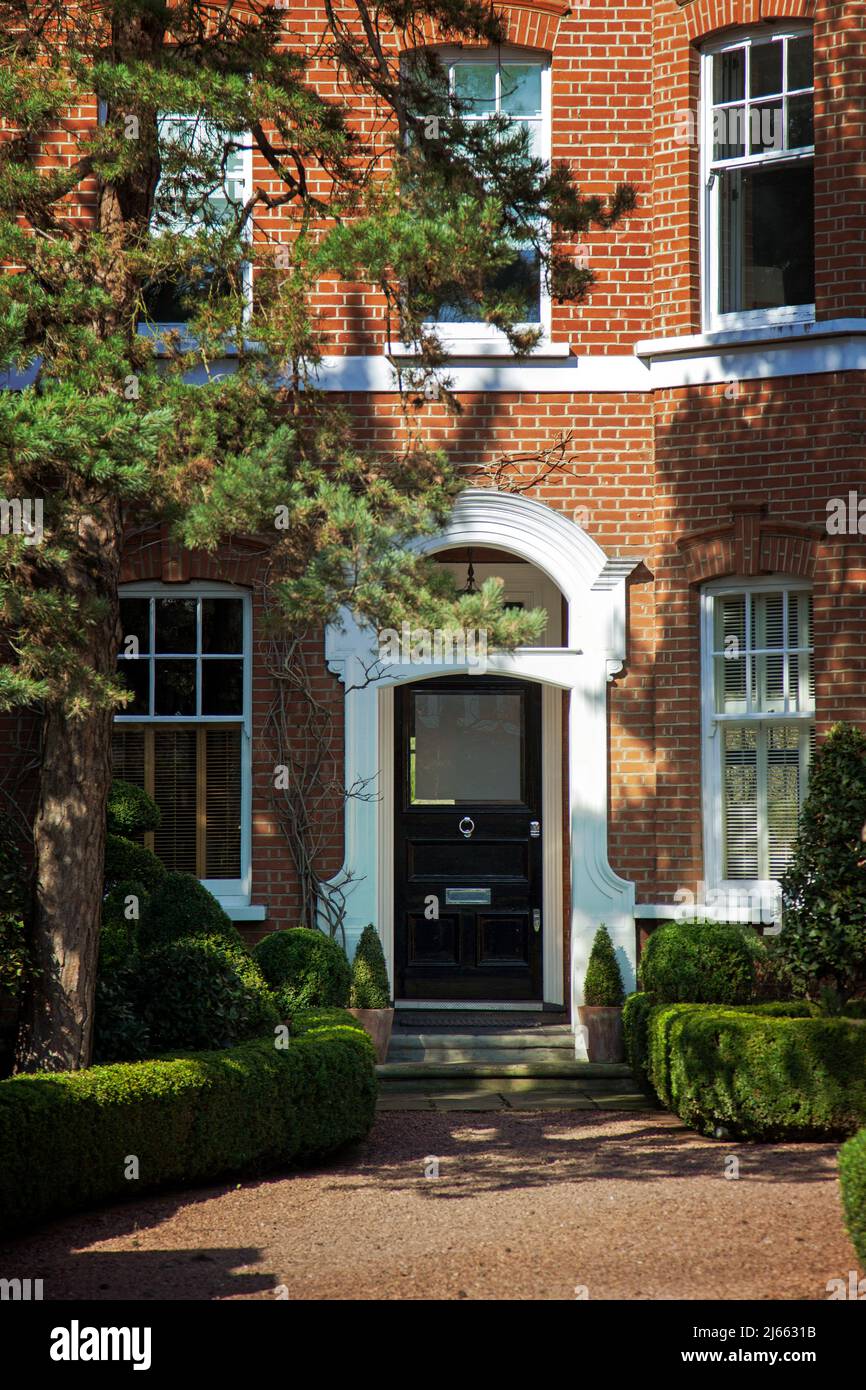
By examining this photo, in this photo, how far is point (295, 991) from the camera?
9500 mm

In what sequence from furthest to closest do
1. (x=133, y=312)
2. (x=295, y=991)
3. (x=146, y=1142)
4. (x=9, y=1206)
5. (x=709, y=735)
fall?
(x=709, y=735)
(x=295, y=991)
(x=133, y=312)
(x=146, y=1142)
(x=9, y=1206)

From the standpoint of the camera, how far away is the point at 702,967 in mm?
→ 9617

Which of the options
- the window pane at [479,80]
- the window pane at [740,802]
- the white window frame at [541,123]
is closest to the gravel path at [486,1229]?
the window pane at [740,802]

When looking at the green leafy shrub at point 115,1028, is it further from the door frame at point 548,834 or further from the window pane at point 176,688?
the door frame at point 548,834

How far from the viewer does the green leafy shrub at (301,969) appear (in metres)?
9.51

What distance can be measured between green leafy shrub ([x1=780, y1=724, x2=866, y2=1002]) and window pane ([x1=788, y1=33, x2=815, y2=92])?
15.2 feet

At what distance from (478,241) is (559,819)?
6072 millimetres

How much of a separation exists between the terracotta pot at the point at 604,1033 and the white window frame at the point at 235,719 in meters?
2.55

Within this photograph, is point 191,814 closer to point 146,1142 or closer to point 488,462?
point 488,462

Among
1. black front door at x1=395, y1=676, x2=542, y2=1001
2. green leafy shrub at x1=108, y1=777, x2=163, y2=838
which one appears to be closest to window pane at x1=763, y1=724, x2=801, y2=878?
black front door at x1=395, y1=676, x2=542, y2=1001

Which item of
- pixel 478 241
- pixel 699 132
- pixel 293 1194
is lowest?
pixel 293 1194

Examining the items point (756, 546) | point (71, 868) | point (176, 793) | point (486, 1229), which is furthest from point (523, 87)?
point (486, 1229)

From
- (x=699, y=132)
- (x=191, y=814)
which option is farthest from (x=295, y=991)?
(x=699, y=132)

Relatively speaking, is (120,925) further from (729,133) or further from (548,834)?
(729,133)
